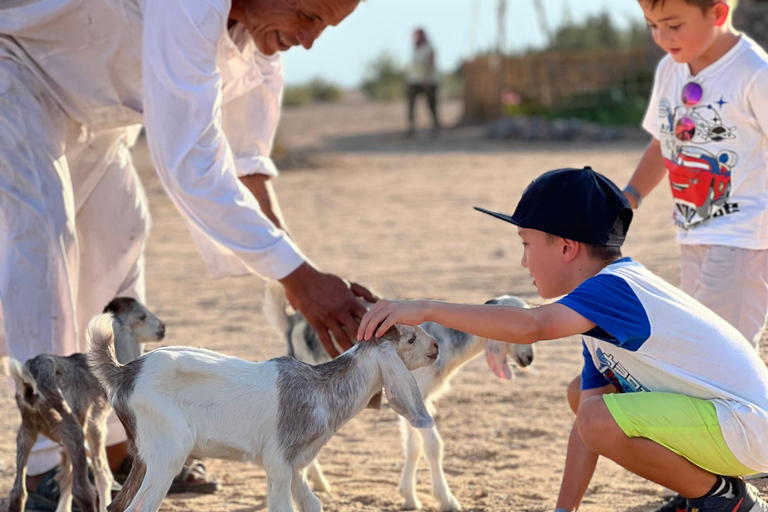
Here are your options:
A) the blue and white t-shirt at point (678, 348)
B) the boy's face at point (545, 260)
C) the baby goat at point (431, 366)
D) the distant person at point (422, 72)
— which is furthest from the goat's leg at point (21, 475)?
the distant person at point (422, 72)

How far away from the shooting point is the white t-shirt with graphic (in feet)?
15.2

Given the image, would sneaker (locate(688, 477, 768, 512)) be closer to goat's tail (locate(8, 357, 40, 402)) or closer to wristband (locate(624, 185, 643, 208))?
wristband (locate(624, 185, 643, 208))

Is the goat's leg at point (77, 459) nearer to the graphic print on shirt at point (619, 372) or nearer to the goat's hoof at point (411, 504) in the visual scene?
the goat's hoof at point (411, 504)

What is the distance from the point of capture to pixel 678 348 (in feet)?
11.2

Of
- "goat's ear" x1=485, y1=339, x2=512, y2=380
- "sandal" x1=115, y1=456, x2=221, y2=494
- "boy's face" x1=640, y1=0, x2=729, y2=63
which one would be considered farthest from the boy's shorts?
"sandal" x1=115, y1=456, x2=221, y2=494

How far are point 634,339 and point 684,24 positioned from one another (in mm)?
1957

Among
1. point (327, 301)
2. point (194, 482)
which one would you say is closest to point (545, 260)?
point (327, 301)

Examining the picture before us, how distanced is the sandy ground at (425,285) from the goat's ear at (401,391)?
4.25ft

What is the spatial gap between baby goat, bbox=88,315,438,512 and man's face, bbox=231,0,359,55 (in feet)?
5.20

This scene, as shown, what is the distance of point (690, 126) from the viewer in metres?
4.87

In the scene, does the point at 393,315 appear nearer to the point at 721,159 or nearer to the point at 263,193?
the point at 263,193

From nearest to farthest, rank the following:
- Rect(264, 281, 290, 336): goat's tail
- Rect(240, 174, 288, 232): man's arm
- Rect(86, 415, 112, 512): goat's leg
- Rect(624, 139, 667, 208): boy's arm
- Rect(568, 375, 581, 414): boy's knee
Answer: Rect(86, 415, 112, 512): goat's leg
Rect(568, 375, 581, 414): boy's knee
Rect(240, 174, 288, 232): man's arm
Rect(264, 281, 290, 336): goat's tail
Rect(624, 139, 667, 208): boy's arm

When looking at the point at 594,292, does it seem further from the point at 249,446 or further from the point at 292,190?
the point at 292,190

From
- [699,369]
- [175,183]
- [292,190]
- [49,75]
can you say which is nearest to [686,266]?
[699,369]
